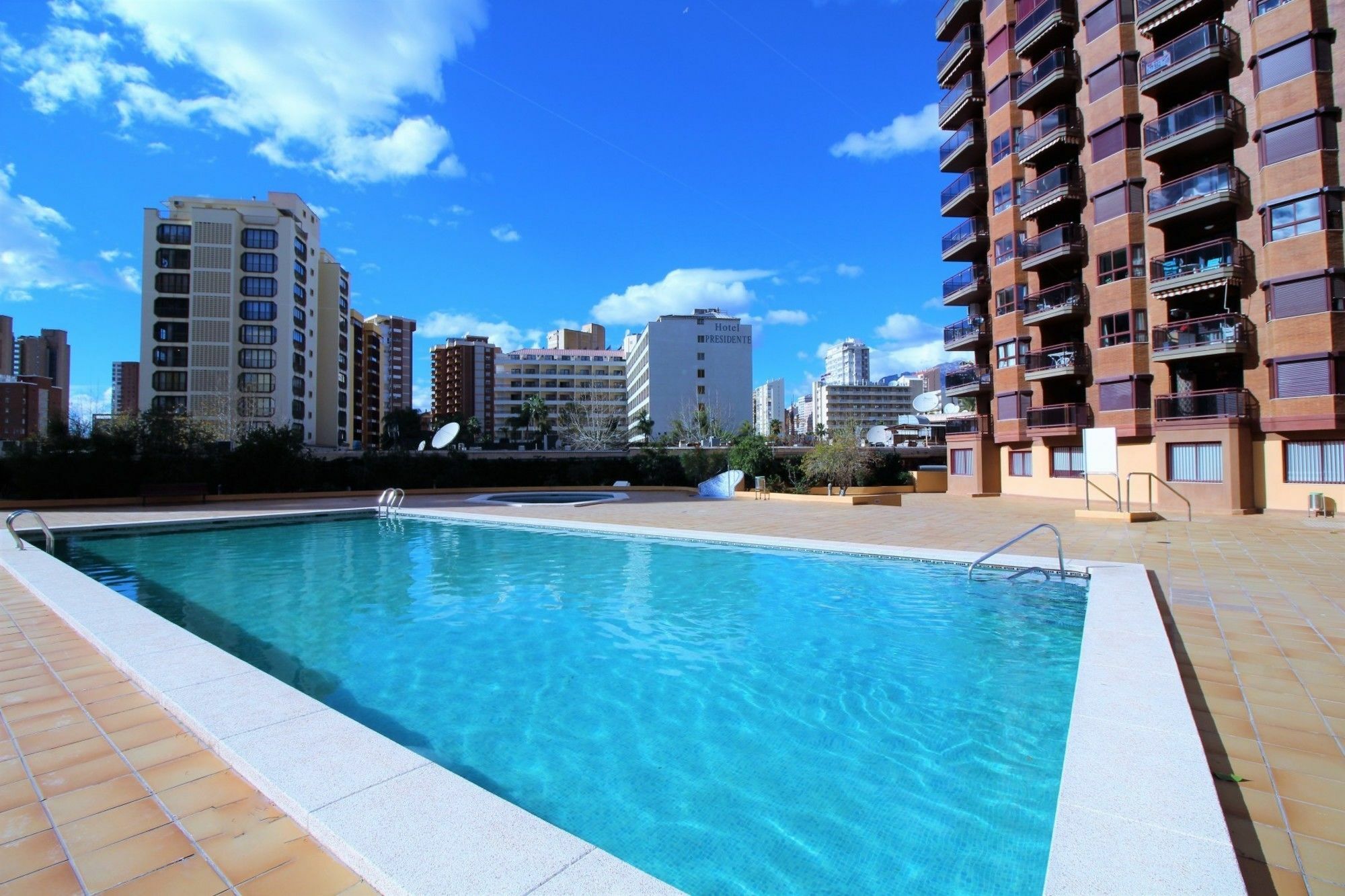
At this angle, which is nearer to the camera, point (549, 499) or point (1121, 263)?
point (1121, 263)

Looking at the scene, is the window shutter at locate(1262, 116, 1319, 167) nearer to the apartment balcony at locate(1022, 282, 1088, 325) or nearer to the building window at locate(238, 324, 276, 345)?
the apartment balcony at locate(1022, 282, 1088, 325)

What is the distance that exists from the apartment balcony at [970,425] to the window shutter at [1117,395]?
6.17 meters

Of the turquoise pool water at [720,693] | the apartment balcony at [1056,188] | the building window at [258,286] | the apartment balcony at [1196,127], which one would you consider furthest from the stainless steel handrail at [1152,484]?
the building window at [258,286]

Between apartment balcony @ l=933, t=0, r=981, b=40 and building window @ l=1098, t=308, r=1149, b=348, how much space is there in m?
17.6

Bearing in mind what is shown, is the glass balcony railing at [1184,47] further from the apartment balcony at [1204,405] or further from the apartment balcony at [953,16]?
the apartment balcony at [953,16]

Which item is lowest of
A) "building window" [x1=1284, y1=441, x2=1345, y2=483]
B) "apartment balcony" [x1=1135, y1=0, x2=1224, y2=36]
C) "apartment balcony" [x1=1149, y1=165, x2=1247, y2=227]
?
"building window" [x1=1284, y1=441, x2=1345, y2=483]

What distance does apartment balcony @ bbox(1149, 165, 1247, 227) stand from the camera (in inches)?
776

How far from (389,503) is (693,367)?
2908 inches

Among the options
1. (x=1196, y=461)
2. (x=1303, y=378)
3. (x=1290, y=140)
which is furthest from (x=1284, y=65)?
(x=1196, y=461)

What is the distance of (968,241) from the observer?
3077 cm

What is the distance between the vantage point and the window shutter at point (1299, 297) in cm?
1800

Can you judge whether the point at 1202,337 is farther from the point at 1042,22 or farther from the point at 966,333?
the point at 1042,22

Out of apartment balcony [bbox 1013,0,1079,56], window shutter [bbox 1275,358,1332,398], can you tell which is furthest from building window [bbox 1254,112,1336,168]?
apartment balcony [bbox 1013,0,1079,56]

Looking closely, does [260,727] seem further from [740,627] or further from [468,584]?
[468,584]
